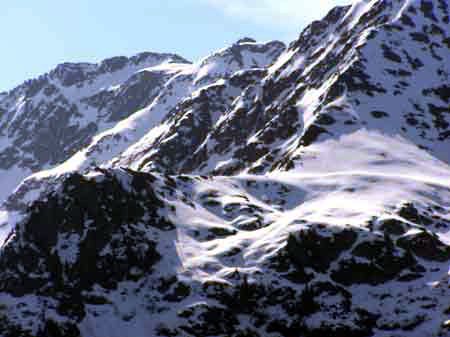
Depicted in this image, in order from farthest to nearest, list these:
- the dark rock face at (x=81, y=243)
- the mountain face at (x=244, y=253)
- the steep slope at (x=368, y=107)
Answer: the steep slope at (x=368, y=107)
the dark rock face at (x=81, y=243)
the mountain face at (x=244, y=253)

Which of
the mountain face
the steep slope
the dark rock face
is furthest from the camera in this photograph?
the steep slope

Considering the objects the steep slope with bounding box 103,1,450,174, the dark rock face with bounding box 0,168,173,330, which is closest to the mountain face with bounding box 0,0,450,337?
the dark rock face with bounding box 0,168,173,330

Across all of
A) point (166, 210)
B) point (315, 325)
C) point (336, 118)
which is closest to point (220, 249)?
point (166, 210)

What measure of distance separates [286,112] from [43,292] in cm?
8922

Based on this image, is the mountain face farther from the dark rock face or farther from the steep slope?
the steep slope

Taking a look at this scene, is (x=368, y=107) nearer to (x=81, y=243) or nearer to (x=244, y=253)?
(x=244, y=253)

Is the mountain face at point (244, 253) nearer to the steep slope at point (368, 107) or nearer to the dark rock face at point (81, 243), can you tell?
the dark rock face at point (81, 243)

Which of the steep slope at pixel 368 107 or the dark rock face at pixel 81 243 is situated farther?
the steep slope at pixel 368 107

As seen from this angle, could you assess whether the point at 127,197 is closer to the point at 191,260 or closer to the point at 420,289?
the point at 191,260

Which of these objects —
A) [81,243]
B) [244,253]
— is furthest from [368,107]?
[81,243]

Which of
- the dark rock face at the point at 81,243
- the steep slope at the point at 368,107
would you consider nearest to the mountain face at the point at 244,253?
the dark rock face at the point at 81,243

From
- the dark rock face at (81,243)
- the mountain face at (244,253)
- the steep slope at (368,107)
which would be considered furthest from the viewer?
the steep slope at (368,107)

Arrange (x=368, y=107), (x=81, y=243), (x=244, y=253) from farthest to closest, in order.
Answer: (x=368, y=107), (x=81, y=243), (x=244, y=253)

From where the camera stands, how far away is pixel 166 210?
129375 millimetres
